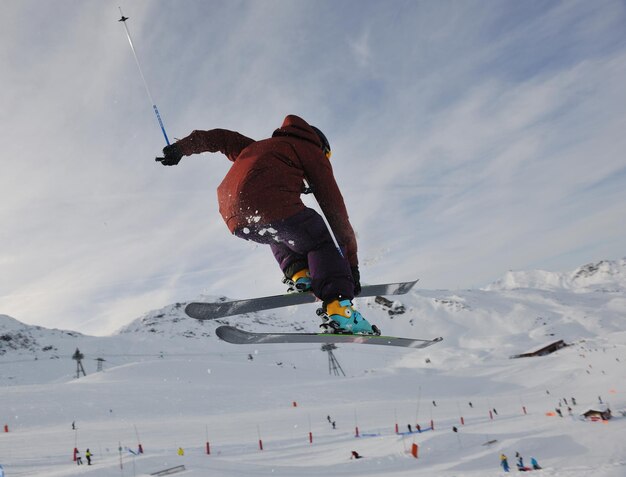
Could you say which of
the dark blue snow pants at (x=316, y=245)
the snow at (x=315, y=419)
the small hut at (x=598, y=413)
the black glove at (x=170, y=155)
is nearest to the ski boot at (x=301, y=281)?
the dark blue snow pants at (x=316, y=245)

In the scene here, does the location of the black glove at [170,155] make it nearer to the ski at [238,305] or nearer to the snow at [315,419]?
the ski at [238,305]

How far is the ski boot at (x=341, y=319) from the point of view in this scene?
343 centimetres

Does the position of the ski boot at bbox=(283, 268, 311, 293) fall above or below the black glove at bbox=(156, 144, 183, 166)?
below

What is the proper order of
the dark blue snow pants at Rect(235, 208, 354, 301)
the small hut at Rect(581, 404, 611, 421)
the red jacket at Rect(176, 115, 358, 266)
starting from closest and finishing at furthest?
the red jacket at Rect(176, 115, 358, 266) < the dark blue snow pants at Rect(235, 208, 354, 301) < the small hut at Rect(581, 404, 611, 421)

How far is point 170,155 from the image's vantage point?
11.1ft

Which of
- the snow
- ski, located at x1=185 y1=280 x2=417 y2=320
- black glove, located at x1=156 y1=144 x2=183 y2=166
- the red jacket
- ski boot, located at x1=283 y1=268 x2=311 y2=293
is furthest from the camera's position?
the snow

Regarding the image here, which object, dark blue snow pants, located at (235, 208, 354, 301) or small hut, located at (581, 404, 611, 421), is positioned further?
small hut, located at (581, 404, 611, 421)

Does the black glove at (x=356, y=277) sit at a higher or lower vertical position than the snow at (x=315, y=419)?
higher

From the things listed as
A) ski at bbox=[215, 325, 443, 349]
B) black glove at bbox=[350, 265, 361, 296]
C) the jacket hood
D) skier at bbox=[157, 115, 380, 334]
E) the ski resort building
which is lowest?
the ski resort building

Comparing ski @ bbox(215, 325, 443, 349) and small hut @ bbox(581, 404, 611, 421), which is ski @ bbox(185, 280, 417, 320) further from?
small hut @ bbox(581, 404, 611, 421)

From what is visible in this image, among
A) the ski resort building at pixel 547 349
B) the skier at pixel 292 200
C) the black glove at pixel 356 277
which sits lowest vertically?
the ski resort building at pixel 547 349

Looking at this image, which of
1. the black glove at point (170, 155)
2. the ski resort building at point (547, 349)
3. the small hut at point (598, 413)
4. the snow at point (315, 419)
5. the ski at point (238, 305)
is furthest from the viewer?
the ski resort building at point (547, 349)

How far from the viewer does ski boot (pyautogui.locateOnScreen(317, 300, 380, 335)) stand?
135 inches

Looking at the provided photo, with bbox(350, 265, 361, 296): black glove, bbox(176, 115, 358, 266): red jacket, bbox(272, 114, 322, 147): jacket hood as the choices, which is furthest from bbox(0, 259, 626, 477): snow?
bbox(272, 114, 322, 147): jacket hood
